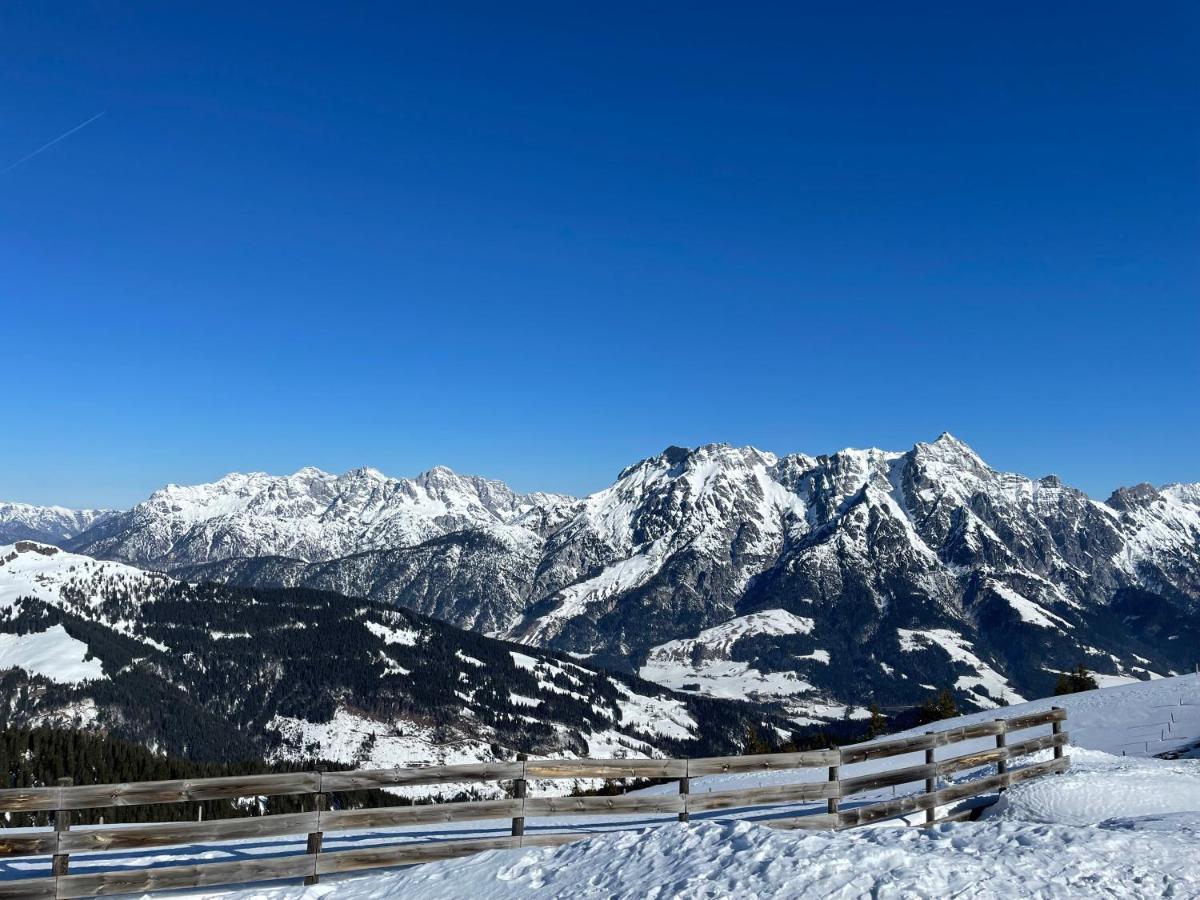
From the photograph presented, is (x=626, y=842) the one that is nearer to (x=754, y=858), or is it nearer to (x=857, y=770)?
(x=754, y=858)

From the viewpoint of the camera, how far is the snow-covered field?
41.4 ft

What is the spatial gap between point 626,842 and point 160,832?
833 cm

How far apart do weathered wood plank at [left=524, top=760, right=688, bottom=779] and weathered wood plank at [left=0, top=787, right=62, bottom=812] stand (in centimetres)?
787

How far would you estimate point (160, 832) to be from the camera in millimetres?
13836

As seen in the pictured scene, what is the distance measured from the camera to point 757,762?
1800 cm

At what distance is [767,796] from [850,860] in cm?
456

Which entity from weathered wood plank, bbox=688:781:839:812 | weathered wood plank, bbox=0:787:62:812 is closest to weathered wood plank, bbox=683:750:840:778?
weathered wood plank, bbox=688:781:839:812

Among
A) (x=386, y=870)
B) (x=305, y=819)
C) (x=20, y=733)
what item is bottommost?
(x=20, y=733)

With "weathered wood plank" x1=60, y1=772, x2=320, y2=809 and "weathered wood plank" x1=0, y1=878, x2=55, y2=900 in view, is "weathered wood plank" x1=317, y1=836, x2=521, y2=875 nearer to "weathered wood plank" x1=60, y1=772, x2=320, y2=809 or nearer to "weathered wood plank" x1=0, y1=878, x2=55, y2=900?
"weathered wood plank" x1=60, y1=772, x2=320, y2=809

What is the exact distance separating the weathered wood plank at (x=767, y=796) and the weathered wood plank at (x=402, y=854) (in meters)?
4.22

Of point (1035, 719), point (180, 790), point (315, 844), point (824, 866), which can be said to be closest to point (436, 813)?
point (315, 844)

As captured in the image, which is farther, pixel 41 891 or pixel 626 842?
pixel 626 842

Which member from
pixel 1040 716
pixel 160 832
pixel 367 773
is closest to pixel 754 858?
pixel 367 773

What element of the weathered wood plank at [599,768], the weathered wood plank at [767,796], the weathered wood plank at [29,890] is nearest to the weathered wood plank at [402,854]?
the weathered wood plank at [599,768]
